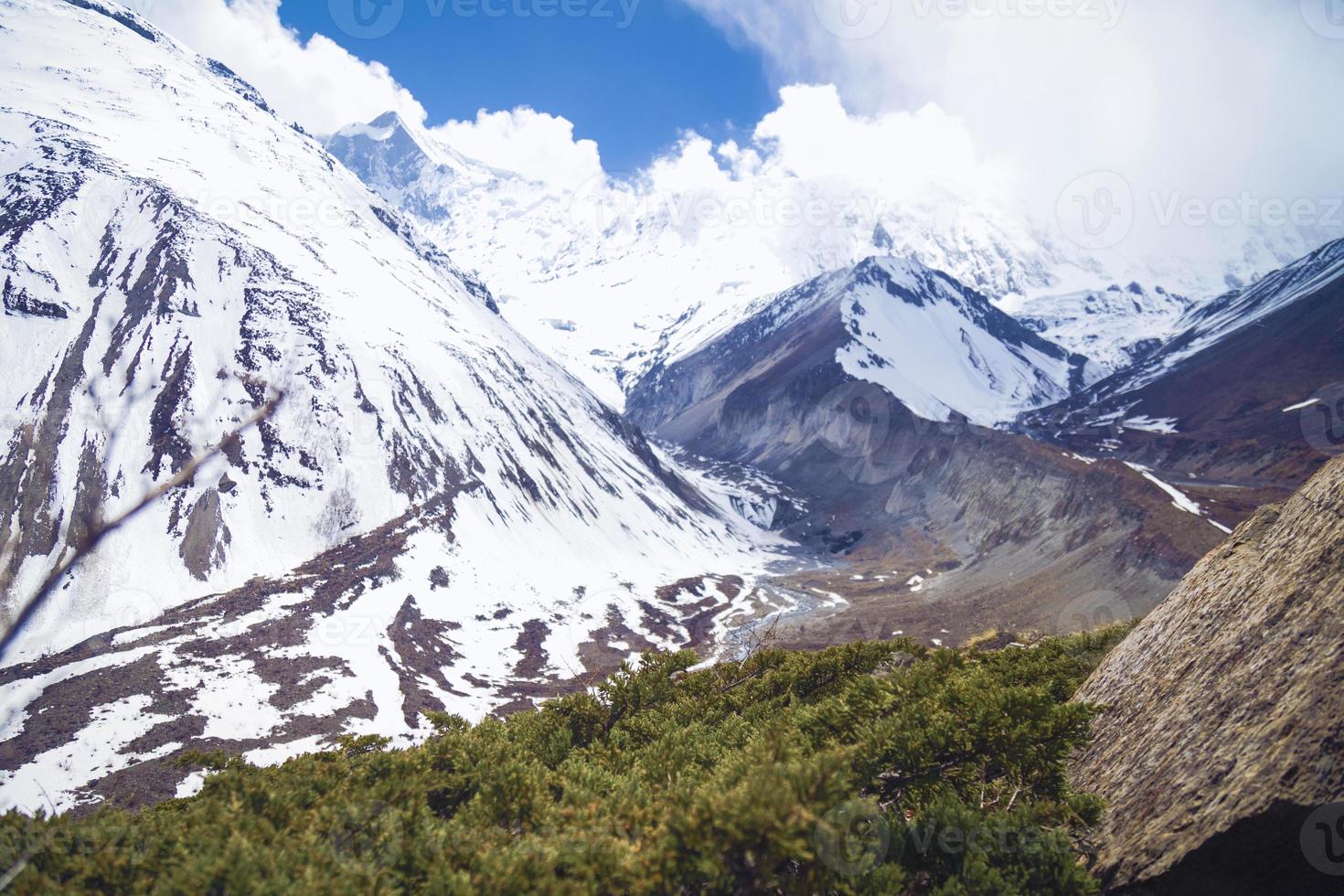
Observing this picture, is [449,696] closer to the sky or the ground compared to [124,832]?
closer to the ground

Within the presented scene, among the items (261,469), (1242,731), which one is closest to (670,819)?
(1242,731)

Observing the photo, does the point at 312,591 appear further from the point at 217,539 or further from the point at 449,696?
the point at 449,696

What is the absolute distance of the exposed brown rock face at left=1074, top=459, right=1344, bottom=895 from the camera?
8945mm

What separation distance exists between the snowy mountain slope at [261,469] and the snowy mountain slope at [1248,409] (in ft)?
300

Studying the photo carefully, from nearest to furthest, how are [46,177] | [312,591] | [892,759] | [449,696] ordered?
[892,759] → [449,696] → [312,591] → [46,177]

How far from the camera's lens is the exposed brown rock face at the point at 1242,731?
8.95 metres

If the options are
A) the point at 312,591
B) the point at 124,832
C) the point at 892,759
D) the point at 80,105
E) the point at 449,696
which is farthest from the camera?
the point at 80,105

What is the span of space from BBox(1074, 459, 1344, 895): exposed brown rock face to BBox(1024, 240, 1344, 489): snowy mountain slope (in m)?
124

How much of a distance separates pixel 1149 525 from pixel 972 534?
1685 inches

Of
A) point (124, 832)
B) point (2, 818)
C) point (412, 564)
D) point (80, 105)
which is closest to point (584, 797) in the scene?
point (124, 832)

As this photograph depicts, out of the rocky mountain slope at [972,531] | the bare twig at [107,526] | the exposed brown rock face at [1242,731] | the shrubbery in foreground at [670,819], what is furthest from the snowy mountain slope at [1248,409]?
the bare twig at [107,526]

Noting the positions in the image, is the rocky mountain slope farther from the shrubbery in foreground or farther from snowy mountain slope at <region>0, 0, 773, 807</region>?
the shrubbery in foreground

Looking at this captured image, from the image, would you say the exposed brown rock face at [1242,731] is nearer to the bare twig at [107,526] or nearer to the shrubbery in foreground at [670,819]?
the shrubbery in foreground at [670,819]

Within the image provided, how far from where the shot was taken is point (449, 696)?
55.1 metres
